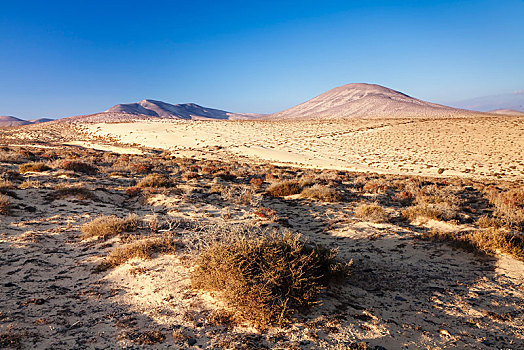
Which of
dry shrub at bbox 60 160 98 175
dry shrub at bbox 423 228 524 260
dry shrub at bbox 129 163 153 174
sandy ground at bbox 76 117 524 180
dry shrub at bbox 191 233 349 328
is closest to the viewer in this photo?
dry shrub at bbox 191 233 349 328

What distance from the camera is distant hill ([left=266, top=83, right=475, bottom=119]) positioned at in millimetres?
113012

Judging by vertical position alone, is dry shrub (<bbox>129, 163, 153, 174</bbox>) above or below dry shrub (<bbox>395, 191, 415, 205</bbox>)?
above

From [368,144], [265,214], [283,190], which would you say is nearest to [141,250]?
[265,214]

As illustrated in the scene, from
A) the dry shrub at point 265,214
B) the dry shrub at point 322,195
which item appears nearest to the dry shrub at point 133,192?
the dry shrub at point 265,214

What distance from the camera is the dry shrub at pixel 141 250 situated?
550cm

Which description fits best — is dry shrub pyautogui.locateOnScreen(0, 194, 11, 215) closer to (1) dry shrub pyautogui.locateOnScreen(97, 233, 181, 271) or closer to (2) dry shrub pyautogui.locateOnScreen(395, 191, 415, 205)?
(1) dry shrub pyautogui.locateOnScreen(97, 233, 181, 271)

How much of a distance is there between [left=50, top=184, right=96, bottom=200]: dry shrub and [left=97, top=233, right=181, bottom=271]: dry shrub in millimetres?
5222

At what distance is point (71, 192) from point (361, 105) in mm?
138249

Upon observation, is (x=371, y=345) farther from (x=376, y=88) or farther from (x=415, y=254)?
(x=376, y=88)

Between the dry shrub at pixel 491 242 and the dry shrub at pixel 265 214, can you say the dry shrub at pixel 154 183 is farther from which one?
the dry shrub at pixel 491 242

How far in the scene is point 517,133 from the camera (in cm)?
3688

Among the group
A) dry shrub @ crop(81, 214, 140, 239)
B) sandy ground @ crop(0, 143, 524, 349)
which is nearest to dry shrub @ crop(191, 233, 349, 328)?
sandy ground @ crop(0, 143, 524, 349)

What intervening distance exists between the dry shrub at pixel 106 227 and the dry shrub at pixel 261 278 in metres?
3.19

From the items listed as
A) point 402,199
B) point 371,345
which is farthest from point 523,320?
point 402,199
